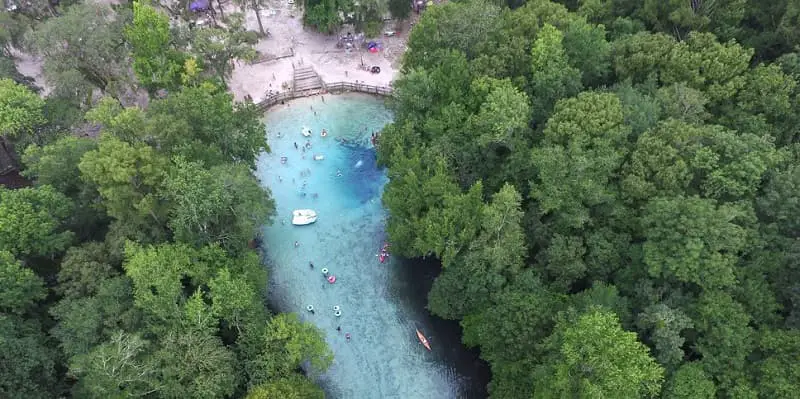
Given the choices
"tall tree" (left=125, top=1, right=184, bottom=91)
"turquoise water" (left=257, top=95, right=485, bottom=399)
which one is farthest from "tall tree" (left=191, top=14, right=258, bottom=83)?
"turquoise water" (left=257, top=95, right=485, bottom=399)

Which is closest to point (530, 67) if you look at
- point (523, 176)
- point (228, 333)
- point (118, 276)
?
point (523, 176)

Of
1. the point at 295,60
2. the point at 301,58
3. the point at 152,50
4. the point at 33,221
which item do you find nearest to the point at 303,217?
the point at 33,221

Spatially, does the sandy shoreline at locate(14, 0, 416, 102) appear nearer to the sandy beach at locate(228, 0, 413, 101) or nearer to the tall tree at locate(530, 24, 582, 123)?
the sandy beach at locate(228, 0, 413, 101)

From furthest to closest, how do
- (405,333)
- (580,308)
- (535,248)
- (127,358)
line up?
(405,333)
(535,248)
(580,308)
(127,358)

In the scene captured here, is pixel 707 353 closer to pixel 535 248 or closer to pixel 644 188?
pixel 644 188

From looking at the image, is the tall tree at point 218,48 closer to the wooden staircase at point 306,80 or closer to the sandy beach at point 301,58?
the sandy beach at point 301,58

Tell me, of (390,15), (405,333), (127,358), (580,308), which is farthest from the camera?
(390,15)

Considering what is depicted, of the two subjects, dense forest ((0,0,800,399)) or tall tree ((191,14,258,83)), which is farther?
tall tree ((191,14,258,83))

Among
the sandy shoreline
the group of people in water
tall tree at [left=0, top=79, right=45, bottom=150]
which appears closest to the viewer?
the group of people in water
